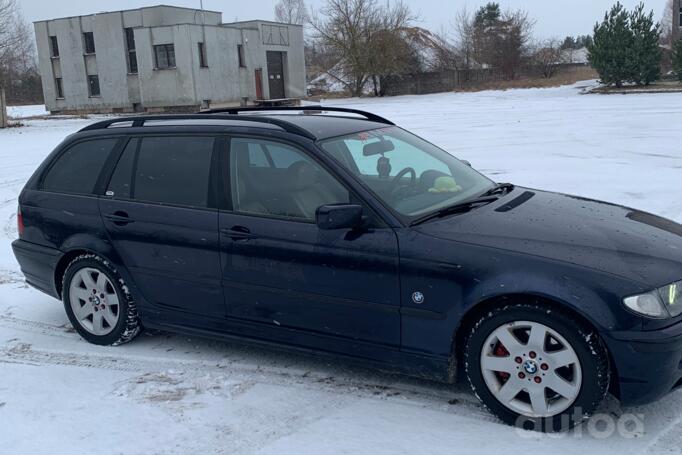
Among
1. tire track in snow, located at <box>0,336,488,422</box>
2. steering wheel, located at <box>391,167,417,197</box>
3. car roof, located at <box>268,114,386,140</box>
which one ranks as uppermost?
car roof, located at <box>268,114,386,140</box>

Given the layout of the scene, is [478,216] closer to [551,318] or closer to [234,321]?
[551,318]

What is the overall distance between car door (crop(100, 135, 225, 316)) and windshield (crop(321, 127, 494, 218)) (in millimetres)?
939

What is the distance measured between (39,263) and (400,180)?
9.62ft

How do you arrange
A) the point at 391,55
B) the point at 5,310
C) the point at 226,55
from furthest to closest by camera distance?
the point at 391,55
the point at 226,55
the point at 5,310

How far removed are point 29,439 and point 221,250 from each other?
4.95 feet

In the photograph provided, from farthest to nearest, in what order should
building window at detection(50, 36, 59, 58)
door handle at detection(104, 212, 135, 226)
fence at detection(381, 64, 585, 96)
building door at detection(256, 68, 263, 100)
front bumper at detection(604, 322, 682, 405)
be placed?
1. fence at detection(381, 64, 585, 96)
2. building door at detection(256, 68, 263, 100)
3. building window at detection(50, 36, 59, 58)
4. door handle at detection(104, 212, 135, 226)
5. front bumper at detection(604, 322, 682, 405)

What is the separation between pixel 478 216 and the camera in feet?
12.5

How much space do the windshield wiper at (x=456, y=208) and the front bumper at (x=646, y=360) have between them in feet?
3.75

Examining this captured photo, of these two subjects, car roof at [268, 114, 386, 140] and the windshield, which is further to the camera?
car roof at [268, 114, 386, 140]

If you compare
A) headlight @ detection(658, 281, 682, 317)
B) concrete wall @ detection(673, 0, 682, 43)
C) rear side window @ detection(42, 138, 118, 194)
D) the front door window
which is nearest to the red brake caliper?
headlight @ detection(658, 281, 682, 317)

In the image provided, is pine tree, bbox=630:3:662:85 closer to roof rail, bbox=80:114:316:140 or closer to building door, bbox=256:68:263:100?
building door, bbox=256:68:263:100

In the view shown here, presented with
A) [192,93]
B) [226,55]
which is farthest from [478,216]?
[226,55]

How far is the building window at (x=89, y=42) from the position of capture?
39156 millimetres

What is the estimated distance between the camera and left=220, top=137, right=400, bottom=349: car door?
3688mm
